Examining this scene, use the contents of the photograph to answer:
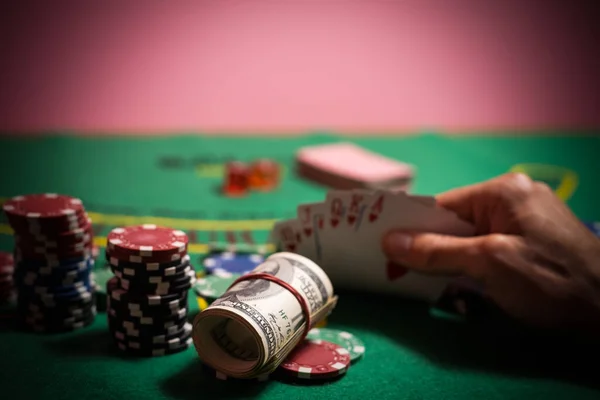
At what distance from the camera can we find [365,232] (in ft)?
8.65

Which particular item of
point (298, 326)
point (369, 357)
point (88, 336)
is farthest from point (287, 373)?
point (88, 336)

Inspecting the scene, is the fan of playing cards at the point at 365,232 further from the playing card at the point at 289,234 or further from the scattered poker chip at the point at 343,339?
the scattered poker chip at the point at 343,339

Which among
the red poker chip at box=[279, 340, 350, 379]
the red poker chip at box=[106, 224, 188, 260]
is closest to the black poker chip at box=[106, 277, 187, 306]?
the red poker chip at box=[106, 224, 188, 260]

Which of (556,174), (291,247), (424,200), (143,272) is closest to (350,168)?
(556,174)

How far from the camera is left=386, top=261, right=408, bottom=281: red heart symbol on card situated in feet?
8.66

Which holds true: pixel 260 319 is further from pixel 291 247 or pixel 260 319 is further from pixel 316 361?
pixel 291 247

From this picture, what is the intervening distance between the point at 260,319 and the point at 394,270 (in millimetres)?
Answer: 799

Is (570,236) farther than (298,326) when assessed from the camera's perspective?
Yes

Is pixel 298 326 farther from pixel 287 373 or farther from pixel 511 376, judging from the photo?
pixel 511 376

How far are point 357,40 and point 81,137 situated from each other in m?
2.27

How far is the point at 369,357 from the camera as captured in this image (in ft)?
7.57

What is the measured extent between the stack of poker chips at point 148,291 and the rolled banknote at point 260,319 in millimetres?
148

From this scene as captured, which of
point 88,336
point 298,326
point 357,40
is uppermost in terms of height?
point 357,40

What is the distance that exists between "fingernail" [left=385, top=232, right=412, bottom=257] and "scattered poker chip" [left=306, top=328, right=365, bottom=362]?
351 mm
